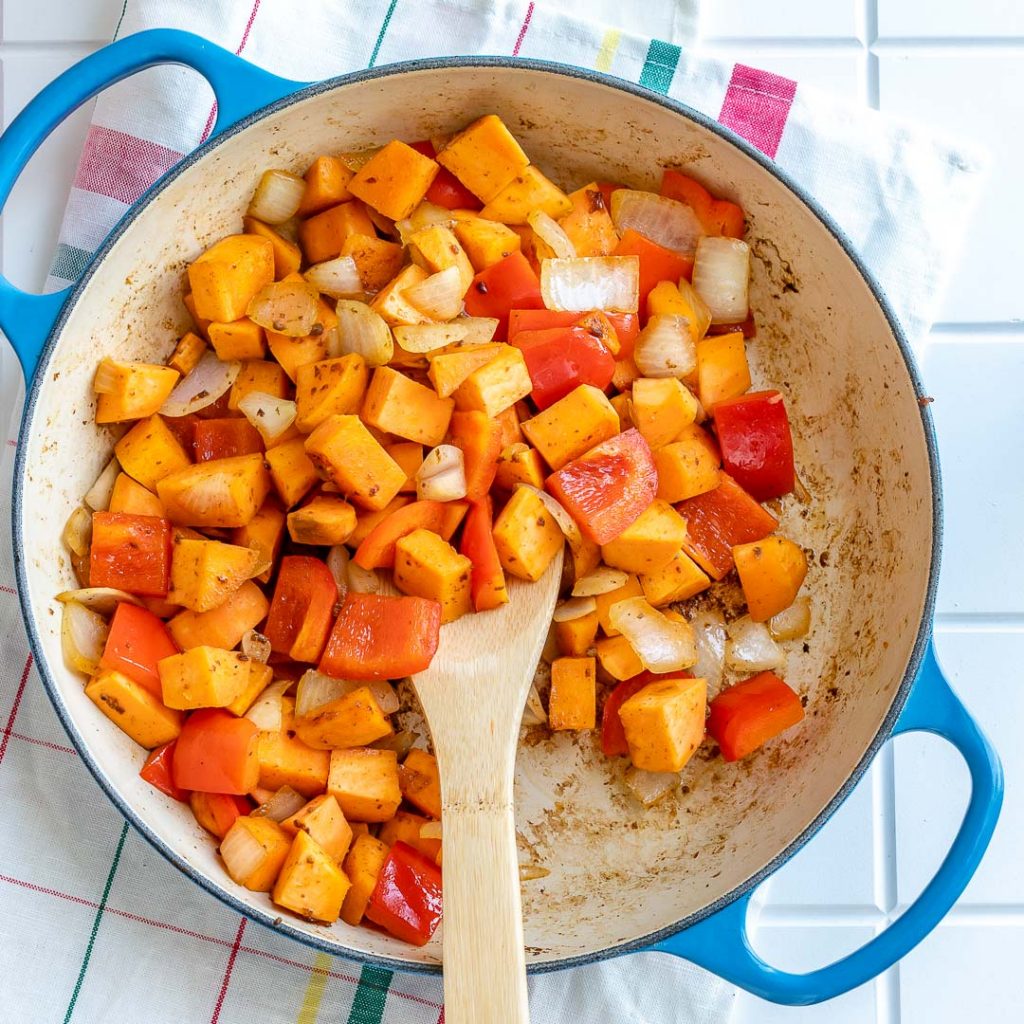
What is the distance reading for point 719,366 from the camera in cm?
169

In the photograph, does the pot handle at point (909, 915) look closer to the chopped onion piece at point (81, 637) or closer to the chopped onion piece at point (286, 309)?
the chopped onion piece at point (81, 637)

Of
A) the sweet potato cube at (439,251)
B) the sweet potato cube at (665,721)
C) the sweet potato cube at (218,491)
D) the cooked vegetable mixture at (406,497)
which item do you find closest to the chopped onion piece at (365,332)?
the cooked vegetable mixture at (406,497)

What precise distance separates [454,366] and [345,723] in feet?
1.77

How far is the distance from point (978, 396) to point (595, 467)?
723mm

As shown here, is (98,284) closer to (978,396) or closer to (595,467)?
(595,467)

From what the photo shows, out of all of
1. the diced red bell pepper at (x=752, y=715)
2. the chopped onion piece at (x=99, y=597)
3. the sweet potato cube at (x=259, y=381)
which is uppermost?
the sweet potato cube at (x=259, y=381)

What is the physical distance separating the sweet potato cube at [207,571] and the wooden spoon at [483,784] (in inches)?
11.8

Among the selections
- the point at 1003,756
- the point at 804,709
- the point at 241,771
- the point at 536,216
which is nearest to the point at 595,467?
the point at 536,216

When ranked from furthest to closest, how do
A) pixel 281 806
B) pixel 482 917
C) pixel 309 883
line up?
pixel 281 806
pixel 309 883
pixel 482 917

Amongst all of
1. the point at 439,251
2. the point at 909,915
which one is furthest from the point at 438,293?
the point at 909,915

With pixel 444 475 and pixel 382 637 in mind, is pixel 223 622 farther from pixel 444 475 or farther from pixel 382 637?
pixel 444 475

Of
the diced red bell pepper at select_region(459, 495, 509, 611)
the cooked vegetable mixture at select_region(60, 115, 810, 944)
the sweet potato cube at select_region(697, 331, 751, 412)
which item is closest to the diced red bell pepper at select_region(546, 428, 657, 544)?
the cooked vegetable mixture at select_region(60, 115, 810, 944)

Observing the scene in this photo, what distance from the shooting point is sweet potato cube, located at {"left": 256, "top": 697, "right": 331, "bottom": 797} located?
159cm

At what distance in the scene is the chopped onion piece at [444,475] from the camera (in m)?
1.55
